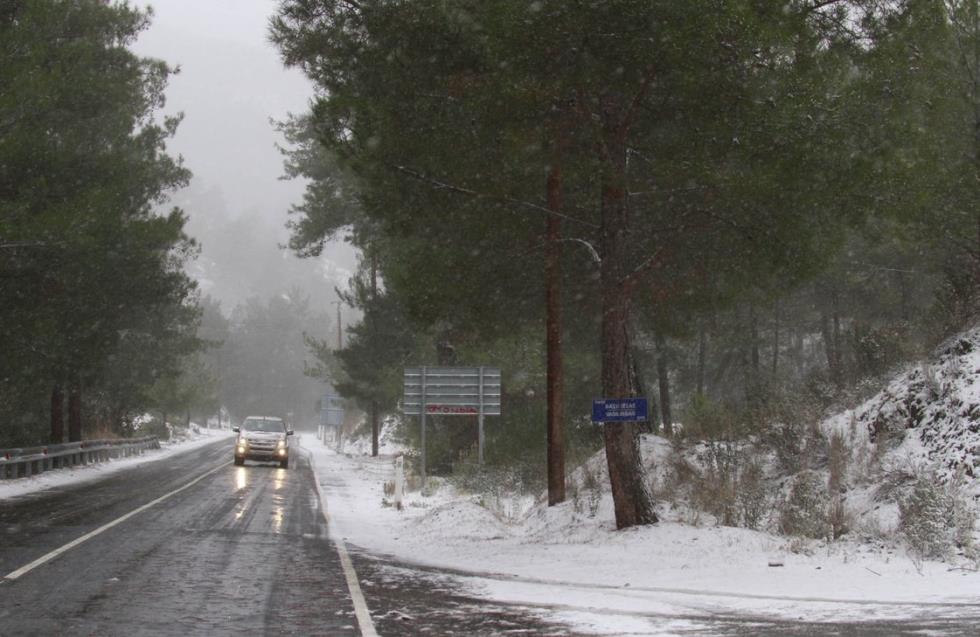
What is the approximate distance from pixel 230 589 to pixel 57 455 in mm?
21605

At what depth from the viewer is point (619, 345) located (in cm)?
1215

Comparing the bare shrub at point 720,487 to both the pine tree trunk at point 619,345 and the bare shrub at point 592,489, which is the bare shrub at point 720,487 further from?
the bare shrub at point 592,489

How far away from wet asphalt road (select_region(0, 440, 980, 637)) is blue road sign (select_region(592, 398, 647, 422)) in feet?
9.60

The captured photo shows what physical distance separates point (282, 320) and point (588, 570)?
135002mm

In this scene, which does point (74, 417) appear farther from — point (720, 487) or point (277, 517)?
point (720, 487)

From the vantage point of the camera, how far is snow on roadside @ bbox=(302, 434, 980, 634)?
806cm

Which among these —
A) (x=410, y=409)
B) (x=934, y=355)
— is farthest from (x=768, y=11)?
(x=410, y=409)

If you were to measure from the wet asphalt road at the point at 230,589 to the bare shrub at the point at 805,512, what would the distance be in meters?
3.85

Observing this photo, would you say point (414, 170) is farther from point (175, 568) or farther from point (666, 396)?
point (666, 396)

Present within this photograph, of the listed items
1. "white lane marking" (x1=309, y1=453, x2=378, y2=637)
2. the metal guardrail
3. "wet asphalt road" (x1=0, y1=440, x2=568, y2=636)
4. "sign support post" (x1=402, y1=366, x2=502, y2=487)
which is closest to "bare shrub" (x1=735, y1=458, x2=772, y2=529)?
"wet asphalt road" (x1=0, y1=440, x2=568, y2=636)

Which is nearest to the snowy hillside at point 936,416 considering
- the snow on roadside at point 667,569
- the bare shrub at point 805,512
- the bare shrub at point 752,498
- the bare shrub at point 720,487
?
the bare shrub at point 805,512

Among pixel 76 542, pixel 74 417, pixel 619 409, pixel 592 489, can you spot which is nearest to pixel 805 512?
pixel 619 409

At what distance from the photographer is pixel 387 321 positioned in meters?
38.4

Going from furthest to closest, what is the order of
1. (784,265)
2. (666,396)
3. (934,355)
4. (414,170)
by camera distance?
(666,396) → (934,355) → (414,170) → (784,265)
